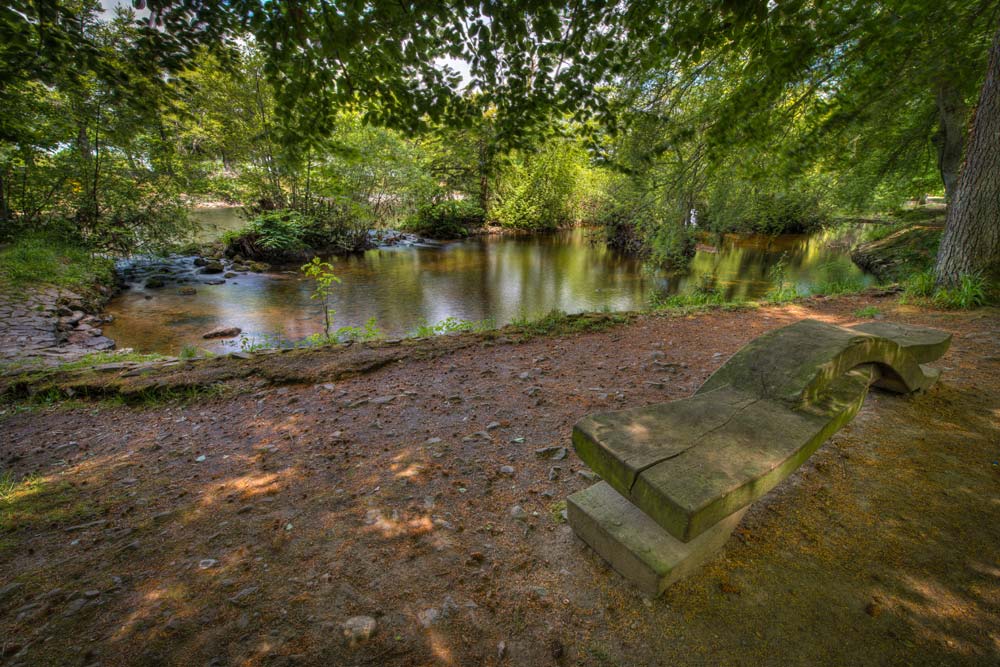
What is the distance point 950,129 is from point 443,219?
23.6 m

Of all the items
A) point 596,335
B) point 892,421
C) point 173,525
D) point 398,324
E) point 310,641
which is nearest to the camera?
point 310,641

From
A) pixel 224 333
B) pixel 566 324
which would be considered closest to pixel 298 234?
pixel 224 333

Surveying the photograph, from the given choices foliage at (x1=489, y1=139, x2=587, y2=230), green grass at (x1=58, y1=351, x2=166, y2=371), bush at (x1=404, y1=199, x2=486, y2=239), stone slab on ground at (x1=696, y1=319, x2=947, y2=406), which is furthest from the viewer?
foliage at (x1=489, y1=139, x2=587, y2=230)

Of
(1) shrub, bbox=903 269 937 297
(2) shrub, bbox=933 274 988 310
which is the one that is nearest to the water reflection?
(1) shrub, bbox=903 269 937 297

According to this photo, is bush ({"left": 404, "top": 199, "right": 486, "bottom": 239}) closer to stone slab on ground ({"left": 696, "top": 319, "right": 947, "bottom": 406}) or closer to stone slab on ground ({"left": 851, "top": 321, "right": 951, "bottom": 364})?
stone slab on ground ({"left": 851, "top": 321, "right": 951, "bottom": 364})

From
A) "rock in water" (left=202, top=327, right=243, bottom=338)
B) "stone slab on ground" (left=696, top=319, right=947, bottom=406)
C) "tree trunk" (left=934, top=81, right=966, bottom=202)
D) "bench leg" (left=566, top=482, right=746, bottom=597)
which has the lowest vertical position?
"rock in water" (left=202, top=327, right=243, bottom=338)

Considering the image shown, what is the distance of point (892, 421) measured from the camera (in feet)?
10.2

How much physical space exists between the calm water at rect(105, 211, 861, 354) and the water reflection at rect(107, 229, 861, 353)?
0.04m

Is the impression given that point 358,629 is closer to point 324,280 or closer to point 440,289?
point 324,280

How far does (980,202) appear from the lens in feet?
18.4

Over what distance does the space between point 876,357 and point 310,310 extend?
12.0 metres

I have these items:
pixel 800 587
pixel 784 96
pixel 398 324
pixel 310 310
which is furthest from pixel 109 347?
pixel 784 96

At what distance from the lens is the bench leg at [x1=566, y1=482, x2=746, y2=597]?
1.80 metres

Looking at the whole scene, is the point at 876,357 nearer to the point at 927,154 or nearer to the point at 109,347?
the point at 109,347
